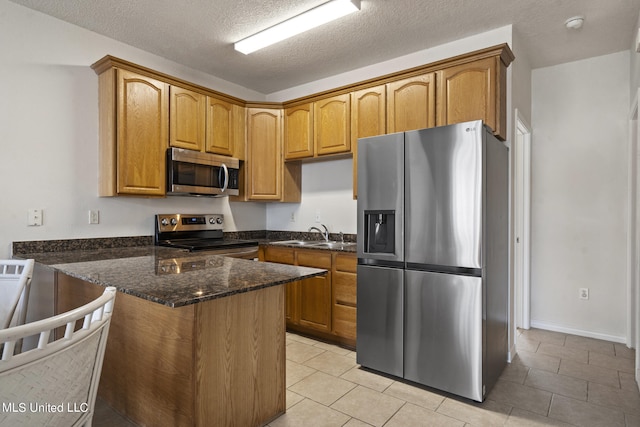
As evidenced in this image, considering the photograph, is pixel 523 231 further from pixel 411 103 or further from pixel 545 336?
pixel 411 103

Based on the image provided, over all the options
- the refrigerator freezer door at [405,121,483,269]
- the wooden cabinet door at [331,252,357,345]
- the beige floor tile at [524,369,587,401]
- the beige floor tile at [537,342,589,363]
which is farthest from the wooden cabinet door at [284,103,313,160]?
the beige floor tile at [537,342,589,363]

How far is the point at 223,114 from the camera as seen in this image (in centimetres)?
356

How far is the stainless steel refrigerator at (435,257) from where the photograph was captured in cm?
215

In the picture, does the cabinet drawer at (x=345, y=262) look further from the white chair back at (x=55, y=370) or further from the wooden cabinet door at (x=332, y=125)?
the white chair back at (x=55, y=370)

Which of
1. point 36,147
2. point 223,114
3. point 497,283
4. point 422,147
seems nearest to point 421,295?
point 497,283

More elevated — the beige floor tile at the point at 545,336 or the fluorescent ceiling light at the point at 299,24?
the fluorescent ceiling light at the point at 299,24

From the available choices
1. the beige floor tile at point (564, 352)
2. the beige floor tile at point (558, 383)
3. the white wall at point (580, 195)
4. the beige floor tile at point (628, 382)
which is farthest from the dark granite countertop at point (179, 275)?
the white wall at point (580, 195)

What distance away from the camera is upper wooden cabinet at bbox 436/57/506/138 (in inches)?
101

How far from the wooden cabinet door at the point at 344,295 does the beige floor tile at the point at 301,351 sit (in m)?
0.24

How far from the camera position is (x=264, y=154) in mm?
3826

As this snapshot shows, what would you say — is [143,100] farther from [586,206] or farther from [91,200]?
[586,206]

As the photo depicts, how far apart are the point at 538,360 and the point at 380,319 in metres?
1.40

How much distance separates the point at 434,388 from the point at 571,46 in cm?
309

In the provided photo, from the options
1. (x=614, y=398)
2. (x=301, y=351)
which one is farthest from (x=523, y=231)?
(x=301, y=351)
